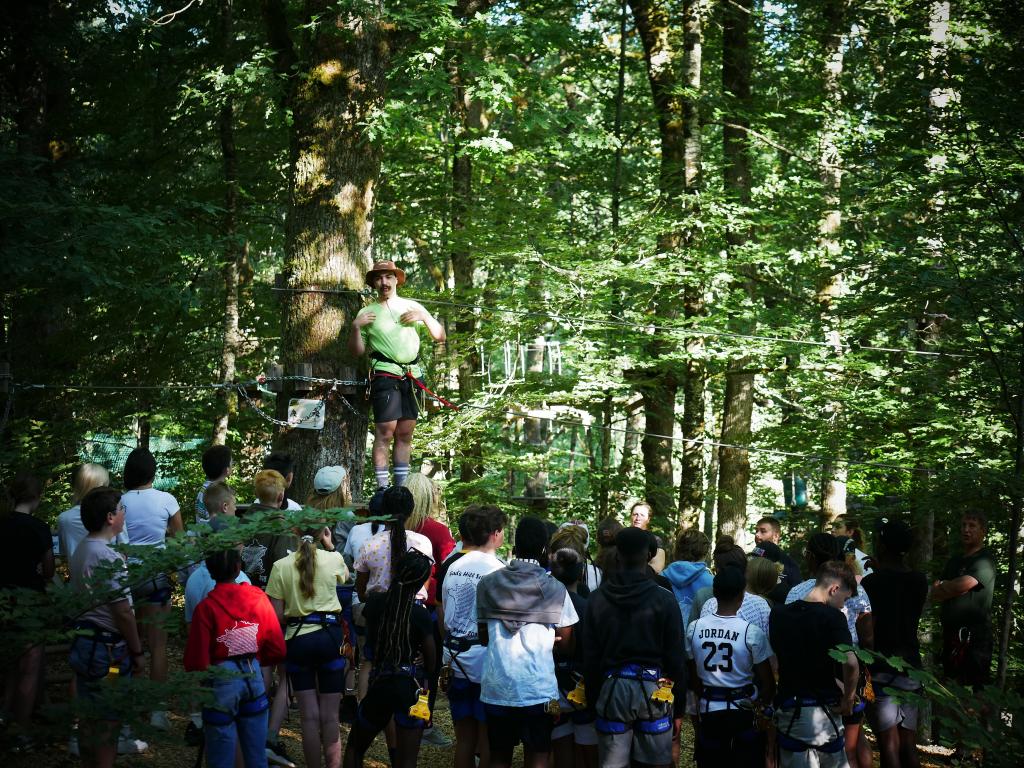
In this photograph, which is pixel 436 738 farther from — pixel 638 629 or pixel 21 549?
pixel 21 549

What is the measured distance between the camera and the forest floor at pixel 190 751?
17.4 feet

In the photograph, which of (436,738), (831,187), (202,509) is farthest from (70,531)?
(831,187)

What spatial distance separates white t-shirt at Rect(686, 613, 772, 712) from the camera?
15.9 feet

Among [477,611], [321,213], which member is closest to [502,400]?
[321,213]

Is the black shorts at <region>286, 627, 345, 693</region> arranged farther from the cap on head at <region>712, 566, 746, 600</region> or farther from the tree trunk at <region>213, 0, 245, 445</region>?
the tree trunk at <region>213, 0, 245, 445</region>

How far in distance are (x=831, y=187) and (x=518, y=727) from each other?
10.5 m

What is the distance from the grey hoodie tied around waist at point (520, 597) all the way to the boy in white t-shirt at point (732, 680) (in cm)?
95

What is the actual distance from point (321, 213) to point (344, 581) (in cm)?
366

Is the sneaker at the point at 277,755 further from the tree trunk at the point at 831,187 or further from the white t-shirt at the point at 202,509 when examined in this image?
the tree trunk at the point at 831,187

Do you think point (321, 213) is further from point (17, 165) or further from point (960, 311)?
point (960, 311)

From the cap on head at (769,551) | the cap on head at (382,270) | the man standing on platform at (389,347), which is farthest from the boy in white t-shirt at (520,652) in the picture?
the cap on head at (382,270)

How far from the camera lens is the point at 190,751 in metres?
6.23

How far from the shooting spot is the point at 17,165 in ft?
21.3

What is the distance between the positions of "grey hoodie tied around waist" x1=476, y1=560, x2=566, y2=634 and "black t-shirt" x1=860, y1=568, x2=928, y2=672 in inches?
91.2
